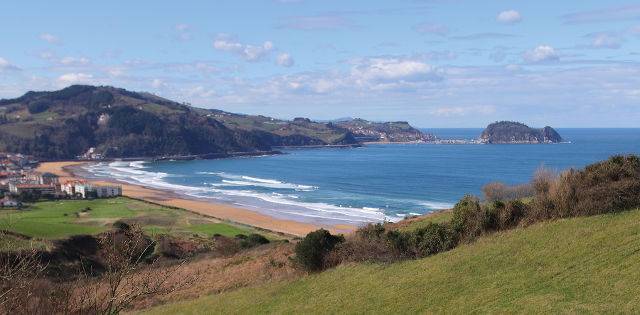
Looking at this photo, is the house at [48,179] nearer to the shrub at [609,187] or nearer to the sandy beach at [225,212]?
the sandy beach at [225,212]

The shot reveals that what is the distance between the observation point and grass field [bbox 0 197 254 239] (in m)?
51.4

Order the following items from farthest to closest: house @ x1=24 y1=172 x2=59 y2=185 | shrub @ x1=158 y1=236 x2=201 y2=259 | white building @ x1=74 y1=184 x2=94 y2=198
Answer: house @ x1=24 y1=172 x2=59 y2=185, white building @ x1=74 y1=184 x2=94 y2=198, shrub @ x1=158 y1=236 x2=201 y2=259

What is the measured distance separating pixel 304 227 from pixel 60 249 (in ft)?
83.3

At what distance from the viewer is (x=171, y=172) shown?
440ft

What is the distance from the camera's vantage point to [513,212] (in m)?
21.3

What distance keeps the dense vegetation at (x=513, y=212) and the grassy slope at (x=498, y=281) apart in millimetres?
710

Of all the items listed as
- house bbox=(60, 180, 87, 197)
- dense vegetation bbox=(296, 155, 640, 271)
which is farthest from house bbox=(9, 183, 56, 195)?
dense vegetation bbox=(296, 155, 640, 271)

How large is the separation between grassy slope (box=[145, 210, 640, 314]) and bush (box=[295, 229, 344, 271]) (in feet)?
3.38

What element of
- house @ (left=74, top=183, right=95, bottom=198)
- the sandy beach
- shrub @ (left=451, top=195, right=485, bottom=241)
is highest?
shrub @ (left=451, top=195, right=485, bottom=241)

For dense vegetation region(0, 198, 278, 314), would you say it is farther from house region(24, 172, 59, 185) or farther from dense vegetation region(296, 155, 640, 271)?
house region(24, 172, 59, 185)

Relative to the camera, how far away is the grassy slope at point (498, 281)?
13594mm

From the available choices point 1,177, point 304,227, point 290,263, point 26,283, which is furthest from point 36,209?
point 26,283

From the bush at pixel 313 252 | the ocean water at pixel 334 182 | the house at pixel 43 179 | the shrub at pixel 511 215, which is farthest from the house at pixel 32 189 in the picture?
the shrub at pixel 511 215

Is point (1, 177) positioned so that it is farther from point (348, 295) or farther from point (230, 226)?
point (348, 295)
